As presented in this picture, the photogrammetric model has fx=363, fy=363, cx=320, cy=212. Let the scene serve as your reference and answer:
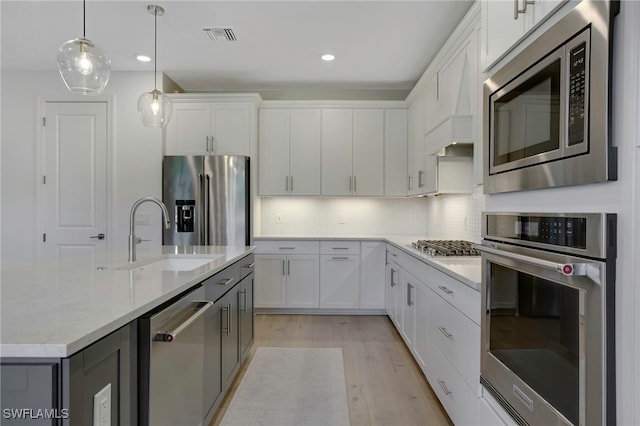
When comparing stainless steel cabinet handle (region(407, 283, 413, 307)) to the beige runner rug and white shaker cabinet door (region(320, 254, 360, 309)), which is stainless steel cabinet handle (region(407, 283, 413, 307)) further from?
white shaker cabinet door (region(320, 254, 360, 309))

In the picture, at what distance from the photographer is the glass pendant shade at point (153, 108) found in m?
2.61

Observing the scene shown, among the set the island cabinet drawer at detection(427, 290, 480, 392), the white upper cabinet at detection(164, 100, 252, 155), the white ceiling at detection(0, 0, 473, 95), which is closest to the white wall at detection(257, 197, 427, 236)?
the white upper cabinet at detection(164, 100, 252, 155)

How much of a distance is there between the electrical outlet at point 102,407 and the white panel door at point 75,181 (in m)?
3.52

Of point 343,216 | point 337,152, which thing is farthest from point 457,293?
point 343,216

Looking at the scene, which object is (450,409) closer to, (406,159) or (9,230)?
(406,159)

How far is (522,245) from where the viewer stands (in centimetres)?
116

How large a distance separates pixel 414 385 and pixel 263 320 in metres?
1.95

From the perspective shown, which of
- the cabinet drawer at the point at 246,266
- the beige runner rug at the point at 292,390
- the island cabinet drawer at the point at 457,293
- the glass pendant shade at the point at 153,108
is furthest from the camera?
the glass pendant shade at the point at 153,108

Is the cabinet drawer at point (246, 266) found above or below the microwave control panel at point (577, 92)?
below

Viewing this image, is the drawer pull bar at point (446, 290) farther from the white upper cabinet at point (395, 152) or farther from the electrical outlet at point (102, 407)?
the white upper cabinet at point (395, 152)

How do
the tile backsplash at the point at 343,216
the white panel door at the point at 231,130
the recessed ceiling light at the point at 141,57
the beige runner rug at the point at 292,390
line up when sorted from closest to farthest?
the beige runner rug at the point at 292,390
the recessed ceiling light at the point at 141,57
the white panel door at the point at 231,130
the tile backsplash at the point at 343,216

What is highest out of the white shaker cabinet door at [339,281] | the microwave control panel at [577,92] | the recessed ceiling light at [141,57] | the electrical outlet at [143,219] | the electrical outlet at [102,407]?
the recessed ceiling light at [141,57]

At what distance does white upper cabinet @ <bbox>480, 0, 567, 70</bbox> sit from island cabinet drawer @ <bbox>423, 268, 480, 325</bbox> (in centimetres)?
99

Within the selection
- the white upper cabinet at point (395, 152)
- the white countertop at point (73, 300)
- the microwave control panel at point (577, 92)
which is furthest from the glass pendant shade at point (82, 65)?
the white upper cabinet at point (395, 152)
